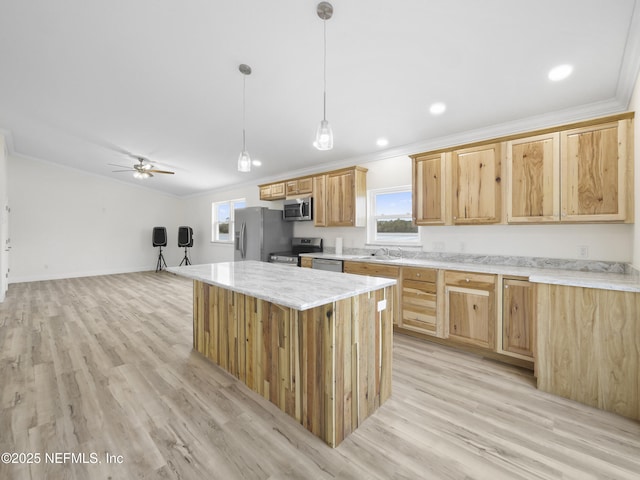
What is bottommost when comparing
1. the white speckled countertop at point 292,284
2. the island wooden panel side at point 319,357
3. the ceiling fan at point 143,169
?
the island wooden panel side at point 319,357

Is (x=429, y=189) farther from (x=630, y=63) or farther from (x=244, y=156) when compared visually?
(x=244, y=156)

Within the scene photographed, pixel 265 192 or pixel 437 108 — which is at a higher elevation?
pixel 437 108

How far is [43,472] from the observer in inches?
55.8

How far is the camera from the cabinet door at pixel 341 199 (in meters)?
4.16

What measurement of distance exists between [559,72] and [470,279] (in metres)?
1.87

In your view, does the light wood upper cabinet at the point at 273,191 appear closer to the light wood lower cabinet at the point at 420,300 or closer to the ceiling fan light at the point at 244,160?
the ceiling fan light at the point at 244,160

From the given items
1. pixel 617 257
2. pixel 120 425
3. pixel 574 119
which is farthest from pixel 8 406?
pixel 574 119

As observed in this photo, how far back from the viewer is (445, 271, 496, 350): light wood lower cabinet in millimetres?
2658

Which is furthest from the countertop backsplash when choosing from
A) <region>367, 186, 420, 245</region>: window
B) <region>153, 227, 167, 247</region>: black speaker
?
<region>153, 227, 167, 247</region>: black speaker

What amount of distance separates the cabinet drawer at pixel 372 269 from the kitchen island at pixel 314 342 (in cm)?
128

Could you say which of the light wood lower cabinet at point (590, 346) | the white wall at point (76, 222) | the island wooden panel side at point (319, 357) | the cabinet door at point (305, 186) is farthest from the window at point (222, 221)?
the light wood lower cabinet at point (590, 346)

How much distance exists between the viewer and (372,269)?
11.5ft

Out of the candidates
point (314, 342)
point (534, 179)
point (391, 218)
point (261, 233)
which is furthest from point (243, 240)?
point (534, 179)

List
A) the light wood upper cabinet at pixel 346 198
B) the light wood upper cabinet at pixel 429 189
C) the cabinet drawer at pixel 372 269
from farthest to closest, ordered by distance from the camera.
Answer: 1. the light wood upper cabinet at pixel 346 198
2. the cabinet drawer at pixel 372 269
3. the light wood upper cabinet at pixel 429 189
